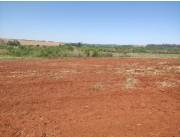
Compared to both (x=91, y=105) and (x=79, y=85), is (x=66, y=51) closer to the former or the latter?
(x=79, y=85)

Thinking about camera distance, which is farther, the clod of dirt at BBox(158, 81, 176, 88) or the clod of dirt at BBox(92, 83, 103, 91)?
the clod of dirt at BBox(158, 81, 176, 88)

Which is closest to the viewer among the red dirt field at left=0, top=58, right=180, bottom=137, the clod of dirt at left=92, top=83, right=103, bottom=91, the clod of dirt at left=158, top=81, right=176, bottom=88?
the red dirt field at left=0, top=58, right=180, bottom=137

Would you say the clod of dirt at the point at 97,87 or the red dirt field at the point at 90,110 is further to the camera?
the clod of dirt at the point at 97,87

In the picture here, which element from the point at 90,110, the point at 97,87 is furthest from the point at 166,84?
the point at 90,110

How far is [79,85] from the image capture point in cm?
1345

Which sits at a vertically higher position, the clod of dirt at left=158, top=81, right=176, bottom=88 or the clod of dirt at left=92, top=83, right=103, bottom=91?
the clod of dirt at left=92, top=83, right=103, bottom=91

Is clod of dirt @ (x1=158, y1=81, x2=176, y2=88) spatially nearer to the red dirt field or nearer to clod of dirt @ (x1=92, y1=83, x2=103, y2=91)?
the red dirt field

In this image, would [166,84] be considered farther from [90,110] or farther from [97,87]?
[90,110]

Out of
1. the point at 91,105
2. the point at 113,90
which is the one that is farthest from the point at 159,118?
the point at 113,90

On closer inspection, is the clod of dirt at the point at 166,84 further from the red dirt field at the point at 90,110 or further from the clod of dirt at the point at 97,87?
the clod of dirt at the point at 97,87

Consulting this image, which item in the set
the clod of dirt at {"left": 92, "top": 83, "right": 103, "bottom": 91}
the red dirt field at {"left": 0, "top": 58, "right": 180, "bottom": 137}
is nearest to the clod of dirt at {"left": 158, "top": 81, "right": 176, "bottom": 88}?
the red dirt field at {"left": 0, "top": 58, "right": 180, "bottom": 137}

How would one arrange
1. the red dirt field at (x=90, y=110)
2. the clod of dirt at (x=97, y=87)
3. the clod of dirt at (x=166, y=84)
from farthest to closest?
the clod of dirt at (x=166, y=84) < the clod of dirt at (x=97, y=87) < the red dirt field at (x=90, y=110)

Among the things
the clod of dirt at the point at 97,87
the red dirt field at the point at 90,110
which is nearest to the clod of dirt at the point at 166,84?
the red dirt field at the point at 90,110

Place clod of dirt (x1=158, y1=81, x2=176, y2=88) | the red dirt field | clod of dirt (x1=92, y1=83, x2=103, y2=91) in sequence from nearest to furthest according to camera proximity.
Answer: the red dirt field < clod of dirt (x1=92, y1=83, x2=103, y2=91) < clod of dirt (x1=158, y1=81, x2=176, y2=88)
